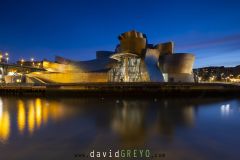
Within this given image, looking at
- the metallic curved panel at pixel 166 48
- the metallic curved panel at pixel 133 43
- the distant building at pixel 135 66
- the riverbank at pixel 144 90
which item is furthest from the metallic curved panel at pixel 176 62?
the riverbank at pixel 144 90

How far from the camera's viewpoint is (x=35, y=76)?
147ft

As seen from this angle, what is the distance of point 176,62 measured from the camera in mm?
42594

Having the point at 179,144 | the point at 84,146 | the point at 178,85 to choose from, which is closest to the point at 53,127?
the point at 84,146

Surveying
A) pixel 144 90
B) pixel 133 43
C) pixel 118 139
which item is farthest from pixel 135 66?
pixel 118 139

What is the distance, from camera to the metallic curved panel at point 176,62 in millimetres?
42562

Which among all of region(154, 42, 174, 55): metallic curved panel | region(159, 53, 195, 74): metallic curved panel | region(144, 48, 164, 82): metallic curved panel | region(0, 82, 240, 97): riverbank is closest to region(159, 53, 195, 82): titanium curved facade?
region(159, 53, 195, 74): metallic curved panel

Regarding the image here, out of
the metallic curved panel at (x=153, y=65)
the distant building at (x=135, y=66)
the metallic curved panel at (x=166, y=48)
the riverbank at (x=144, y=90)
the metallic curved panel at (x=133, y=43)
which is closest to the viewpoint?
the riverbank at (x=144, y=90)

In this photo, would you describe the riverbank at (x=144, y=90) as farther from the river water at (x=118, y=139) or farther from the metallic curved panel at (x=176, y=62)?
A: the river water at (x=118, y=139)

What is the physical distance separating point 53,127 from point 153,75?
2920 cm

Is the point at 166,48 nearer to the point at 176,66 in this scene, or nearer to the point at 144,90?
the point at 176,66

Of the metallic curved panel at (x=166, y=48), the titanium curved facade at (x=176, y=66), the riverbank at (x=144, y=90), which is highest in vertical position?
the metallic curved panel at (x=166, y=48)

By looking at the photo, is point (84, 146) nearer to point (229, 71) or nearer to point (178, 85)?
point (178, 85)

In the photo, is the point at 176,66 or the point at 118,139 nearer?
the point at 118,139

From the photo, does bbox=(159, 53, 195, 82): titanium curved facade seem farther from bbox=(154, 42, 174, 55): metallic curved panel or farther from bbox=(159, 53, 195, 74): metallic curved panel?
bbox=(154, 42, 174, 55): metallic curved panel
